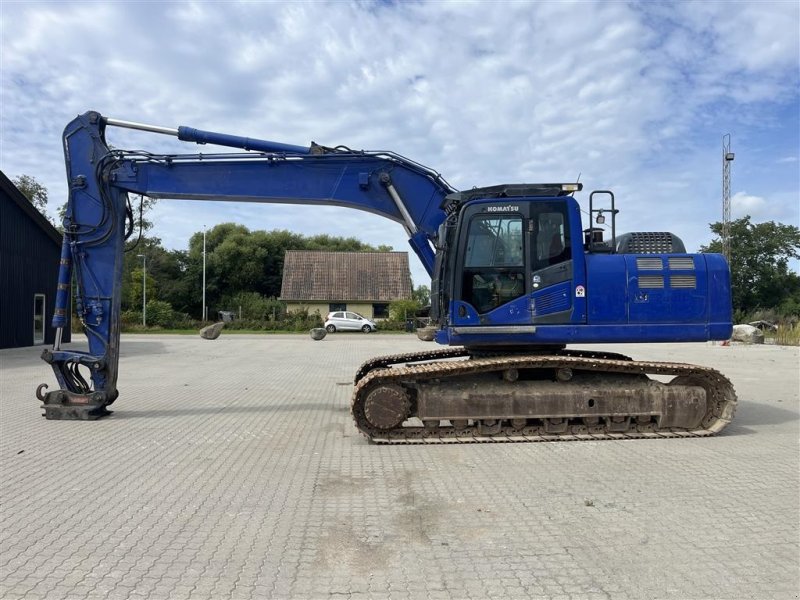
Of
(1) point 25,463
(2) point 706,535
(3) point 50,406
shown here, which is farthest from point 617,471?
(3) point 50,406

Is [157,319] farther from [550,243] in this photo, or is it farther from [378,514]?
[378,514]

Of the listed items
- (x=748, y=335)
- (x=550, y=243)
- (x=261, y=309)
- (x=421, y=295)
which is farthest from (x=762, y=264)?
(x=550, y=243)

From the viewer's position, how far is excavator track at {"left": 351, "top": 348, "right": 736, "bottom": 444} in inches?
268

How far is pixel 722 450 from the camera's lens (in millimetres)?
6414

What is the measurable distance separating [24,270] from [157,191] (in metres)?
16.4

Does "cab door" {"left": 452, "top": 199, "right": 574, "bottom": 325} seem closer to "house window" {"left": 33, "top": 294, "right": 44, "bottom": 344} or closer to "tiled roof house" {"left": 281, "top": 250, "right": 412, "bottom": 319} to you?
"house window" {"left": 33, "top": 294, "right": 44, "bottom": 344}

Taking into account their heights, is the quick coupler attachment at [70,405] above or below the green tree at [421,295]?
below

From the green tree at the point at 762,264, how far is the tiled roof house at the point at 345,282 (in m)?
25.0

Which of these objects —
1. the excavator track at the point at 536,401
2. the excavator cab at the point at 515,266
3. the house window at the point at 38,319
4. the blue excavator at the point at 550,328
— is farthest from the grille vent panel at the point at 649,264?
the house window at the point at 38,319

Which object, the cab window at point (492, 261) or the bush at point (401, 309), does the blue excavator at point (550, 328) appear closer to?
the cab window at point (492, 261)

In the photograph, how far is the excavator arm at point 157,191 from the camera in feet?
26.8

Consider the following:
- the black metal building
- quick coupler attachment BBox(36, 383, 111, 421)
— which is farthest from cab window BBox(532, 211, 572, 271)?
the black metal building

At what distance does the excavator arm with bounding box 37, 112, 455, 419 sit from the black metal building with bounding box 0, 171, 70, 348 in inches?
550

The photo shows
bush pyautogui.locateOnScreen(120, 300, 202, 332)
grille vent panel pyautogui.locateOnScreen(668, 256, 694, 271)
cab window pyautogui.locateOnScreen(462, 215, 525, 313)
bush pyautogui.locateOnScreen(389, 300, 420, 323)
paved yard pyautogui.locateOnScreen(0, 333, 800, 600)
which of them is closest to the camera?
paved yard pyautogui.locateOnScreen(0, 333, 800, 600)
